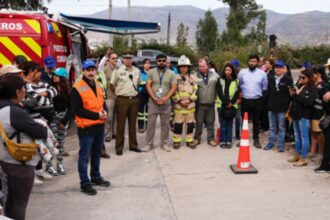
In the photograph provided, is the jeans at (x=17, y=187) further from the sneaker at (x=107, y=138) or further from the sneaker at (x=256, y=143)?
the sneaker at (x=256, y=143)

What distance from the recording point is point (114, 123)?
29.4 feet

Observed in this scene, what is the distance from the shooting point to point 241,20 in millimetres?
42938

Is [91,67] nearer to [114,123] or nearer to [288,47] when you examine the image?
[114,123]

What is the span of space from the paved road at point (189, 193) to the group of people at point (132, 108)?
299 mm

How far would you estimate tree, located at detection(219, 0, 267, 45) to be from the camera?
42.2 metres

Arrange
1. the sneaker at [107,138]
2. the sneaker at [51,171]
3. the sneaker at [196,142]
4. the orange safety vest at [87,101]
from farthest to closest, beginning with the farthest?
the sneaker at [107,138] < the sneaker at [196,142] < the sneaker at [51,171] < the orange safety vest at [87,101]

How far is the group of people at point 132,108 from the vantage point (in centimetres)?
378

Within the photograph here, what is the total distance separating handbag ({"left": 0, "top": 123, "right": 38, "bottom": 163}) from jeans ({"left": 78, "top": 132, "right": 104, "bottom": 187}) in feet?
→ 5.54

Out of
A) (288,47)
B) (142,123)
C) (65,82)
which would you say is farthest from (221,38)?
(65,82)

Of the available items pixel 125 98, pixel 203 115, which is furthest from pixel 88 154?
pixel 203 115

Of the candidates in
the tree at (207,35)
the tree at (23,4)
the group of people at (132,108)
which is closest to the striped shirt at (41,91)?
the group of people at (132,108)

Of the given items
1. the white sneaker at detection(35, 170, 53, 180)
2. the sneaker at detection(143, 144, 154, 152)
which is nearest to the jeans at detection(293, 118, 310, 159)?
the sneaker at detection(143, 144, 154, 152)

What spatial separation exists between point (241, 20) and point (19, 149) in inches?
1629

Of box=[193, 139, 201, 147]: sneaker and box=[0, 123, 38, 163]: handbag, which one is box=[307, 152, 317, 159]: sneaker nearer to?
box=[193, 139, 201, 147]: sneaker
